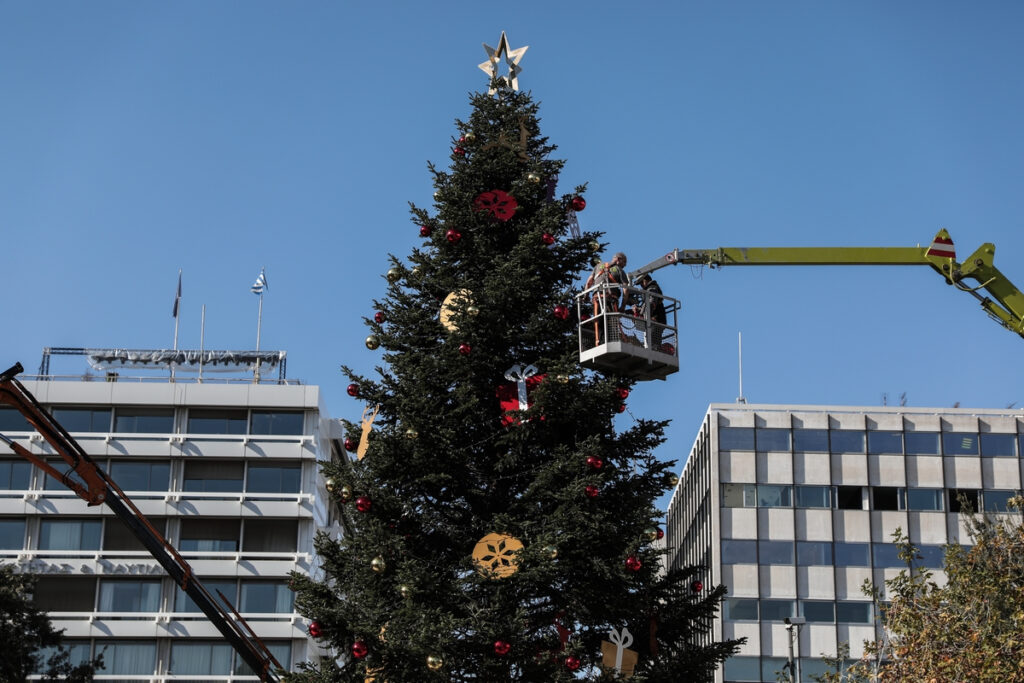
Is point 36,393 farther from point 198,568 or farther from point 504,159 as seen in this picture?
point 504,159

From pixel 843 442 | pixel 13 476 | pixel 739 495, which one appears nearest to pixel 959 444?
pixel 843 442

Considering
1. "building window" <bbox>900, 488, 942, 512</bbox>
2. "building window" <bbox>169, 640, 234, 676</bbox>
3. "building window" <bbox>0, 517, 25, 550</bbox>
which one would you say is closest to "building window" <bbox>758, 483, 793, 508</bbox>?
"building window" <bbox>900, 488, 942, 512</bbox>

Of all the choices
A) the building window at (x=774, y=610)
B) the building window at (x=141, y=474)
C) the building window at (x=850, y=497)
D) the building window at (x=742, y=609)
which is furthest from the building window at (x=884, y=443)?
the building window at (x=141, y=474)

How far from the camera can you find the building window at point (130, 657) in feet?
205

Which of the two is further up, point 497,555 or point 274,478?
point 274,478

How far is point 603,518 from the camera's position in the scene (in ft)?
82.9

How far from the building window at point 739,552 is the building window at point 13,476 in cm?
3409

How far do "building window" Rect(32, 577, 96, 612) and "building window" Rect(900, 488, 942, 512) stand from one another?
134 feet

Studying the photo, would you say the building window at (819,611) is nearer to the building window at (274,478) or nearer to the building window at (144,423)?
the building window at (274,478)

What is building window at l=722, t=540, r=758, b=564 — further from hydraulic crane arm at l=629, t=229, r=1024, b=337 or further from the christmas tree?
the christmas tree

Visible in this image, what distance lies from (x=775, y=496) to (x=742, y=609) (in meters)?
6.15

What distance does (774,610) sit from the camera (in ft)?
243

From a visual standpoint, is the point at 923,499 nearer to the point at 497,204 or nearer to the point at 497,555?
the point at 497,204

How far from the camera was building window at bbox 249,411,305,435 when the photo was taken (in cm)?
6631
